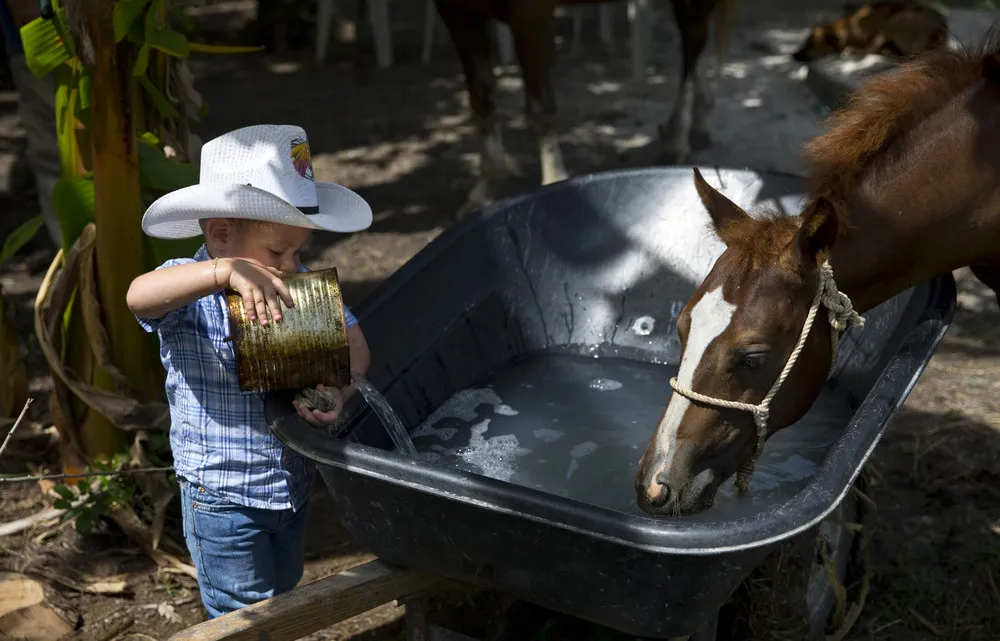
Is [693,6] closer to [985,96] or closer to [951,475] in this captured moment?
[951,475]

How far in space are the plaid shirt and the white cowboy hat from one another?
0.12 metres

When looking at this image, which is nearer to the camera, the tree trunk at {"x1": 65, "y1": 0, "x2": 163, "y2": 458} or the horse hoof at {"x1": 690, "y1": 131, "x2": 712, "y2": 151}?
the tree trunk at {"x1": 65, "y1": 0, "x2": 163, "y2": 458}

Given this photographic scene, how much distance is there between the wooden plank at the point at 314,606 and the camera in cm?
174

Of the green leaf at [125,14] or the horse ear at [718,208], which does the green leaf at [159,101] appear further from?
the horse ear at [718,208]

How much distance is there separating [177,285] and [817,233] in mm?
1171

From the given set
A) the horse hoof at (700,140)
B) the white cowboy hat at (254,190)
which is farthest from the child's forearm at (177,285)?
the horse hoof at (700,140)

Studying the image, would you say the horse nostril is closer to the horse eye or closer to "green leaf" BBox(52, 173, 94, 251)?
the horse eye

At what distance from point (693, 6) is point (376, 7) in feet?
9.05

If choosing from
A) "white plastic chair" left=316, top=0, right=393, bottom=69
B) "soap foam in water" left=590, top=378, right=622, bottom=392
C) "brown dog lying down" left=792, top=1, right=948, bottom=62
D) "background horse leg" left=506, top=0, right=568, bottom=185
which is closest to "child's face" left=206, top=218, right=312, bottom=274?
"soap foam in water" left=590, top=378, right=622, bottom=392

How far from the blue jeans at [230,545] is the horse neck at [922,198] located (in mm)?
1262

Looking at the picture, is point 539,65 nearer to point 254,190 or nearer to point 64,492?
point 64,492

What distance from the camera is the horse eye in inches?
76.6

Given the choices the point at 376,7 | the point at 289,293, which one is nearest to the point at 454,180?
the point at 376,7

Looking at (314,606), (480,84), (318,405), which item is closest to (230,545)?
(314,606)
